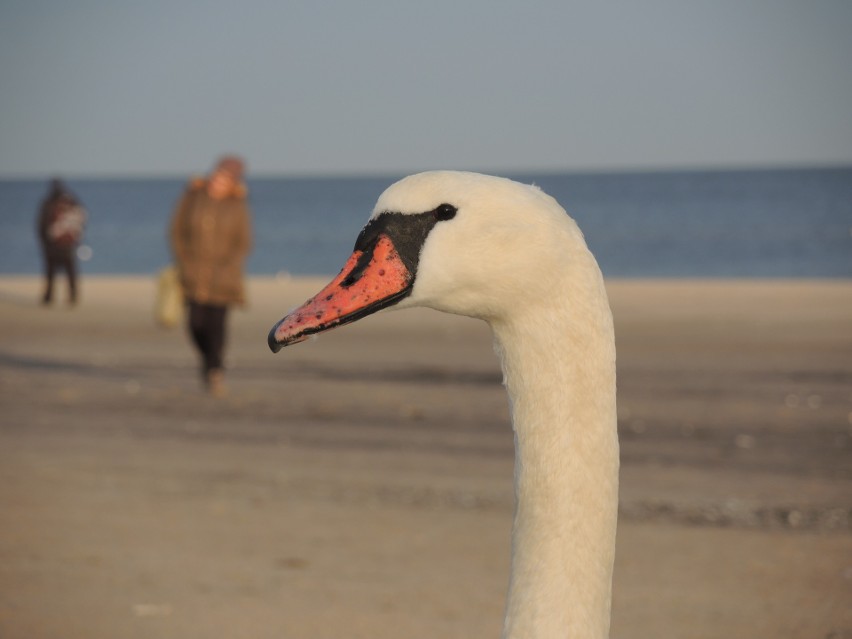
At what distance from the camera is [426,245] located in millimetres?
2680

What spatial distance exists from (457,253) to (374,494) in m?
5.09

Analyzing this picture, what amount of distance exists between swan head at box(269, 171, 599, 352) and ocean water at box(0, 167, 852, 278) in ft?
44.9

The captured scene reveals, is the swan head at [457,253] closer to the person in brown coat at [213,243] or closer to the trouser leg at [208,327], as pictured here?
the person in brown coat at [213,243]

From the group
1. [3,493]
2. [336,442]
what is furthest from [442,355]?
[3,493]

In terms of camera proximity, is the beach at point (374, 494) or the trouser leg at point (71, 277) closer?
the beach at point (374, 494)

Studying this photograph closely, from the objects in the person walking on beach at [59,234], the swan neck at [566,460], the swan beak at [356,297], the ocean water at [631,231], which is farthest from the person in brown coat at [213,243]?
the person walking on beach at [59,234]

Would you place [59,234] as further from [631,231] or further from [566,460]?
[631,231]

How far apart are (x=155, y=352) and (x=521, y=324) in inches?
497

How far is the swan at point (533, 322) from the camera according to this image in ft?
8.64

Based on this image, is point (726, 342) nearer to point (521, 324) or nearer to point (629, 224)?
point (521, 324)

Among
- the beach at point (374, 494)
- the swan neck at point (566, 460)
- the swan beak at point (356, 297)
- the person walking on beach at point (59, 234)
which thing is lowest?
the beach at point (374, 494)

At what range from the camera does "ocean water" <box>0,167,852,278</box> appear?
4959cm

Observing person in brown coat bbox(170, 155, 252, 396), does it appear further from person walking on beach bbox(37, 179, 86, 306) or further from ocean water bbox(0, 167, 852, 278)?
person walking on beach bbox(37, 179, 86, 306)

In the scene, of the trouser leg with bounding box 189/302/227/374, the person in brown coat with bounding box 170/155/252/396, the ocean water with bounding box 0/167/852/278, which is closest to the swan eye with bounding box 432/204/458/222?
the person in brown coat with bounding box 170/155/252/396
